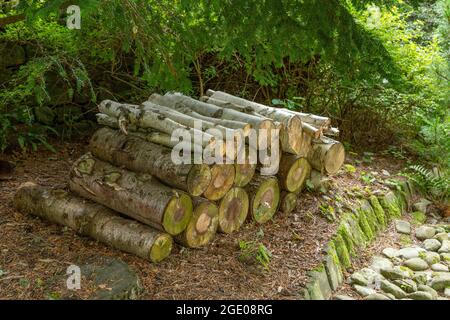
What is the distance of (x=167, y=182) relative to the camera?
3.77 meters

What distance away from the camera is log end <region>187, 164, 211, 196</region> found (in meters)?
3.64

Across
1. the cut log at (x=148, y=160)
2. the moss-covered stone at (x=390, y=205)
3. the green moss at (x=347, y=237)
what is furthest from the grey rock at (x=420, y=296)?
the cut log at (x=148, y=160)

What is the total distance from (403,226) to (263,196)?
2.02 metres

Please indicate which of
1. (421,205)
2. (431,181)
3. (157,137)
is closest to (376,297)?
(157,137)

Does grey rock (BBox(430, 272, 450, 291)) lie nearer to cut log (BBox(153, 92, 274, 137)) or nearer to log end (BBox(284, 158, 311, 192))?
log end (BBox(284, 158, 311, 192))

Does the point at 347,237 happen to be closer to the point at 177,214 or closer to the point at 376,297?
the point at 376,297

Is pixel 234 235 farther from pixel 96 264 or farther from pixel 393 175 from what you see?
pixel 393 175

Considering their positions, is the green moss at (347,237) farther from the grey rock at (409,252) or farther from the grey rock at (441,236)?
the grey rock at (441,236)

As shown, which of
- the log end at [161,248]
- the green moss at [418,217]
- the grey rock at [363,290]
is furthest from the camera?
the green moss at [418,217]

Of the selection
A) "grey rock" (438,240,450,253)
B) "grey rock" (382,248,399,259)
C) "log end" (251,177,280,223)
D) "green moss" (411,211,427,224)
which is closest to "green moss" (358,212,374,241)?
"grey rock" (382,248,399,259)

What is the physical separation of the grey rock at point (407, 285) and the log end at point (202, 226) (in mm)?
1730

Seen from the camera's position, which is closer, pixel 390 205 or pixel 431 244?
pixel 431 244

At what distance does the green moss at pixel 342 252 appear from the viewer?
430cm

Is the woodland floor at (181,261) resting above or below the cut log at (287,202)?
below
